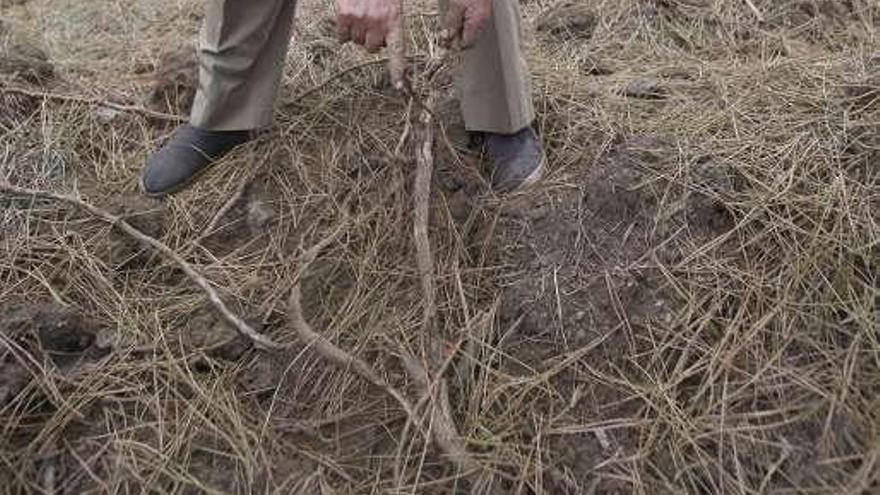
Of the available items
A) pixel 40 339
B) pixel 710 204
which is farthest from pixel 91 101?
pixel 710 204

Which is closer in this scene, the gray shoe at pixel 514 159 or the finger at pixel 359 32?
the finger at pixel 359 32

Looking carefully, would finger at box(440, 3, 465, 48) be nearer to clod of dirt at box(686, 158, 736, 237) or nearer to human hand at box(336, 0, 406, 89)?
human hand at box(336, 0, 406, 89)

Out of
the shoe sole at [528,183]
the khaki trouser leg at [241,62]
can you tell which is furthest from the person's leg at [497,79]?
the khaki trouser leg at [241,62]

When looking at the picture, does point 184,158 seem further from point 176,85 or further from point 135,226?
point 176,85

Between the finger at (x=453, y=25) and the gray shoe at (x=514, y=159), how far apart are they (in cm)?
30

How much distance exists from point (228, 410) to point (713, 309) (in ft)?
2.65

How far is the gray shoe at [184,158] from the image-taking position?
6.20 feet

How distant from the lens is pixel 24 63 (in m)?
2.20

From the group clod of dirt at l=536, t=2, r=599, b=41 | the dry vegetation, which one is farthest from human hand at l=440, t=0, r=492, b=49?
clod of dirt at l=536, t=2, r=599, b=41

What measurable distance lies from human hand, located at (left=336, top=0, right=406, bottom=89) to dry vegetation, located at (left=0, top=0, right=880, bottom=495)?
335 mm

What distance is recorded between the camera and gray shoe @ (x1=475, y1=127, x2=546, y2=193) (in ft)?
5.67

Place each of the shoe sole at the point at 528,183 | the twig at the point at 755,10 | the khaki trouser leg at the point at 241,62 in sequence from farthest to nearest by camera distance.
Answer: the twig at the point at 755,10
the khaki trouser leg at the point at 241,62
the shoe sole at the point at 528,183

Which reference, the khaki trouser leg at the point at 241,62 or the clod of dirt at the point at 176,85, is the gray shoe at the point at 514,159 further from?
the clod of dirt at the point at 176,85

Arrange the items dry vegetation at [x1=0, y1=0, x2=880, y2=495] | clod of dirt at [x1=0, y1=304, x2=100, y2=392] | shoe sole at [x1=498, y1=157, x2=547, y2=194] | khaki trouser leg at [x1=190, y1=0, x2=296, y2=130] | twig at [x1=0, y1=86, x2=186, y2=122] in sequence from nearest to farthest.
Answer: dry vegetation at [x1=0, y1=0, x2=880, y2=495] < clod of dirt at [x1=0, y1=304, x2=100, y2=392] < shoe sole at [x1=498, y1=157, x2=547, y2=194] < khaki trouser leg at [x1=190, y1=0, x2=296, y2=130] < twig at [x1=0, y1=86, x2=186, y2=122]
